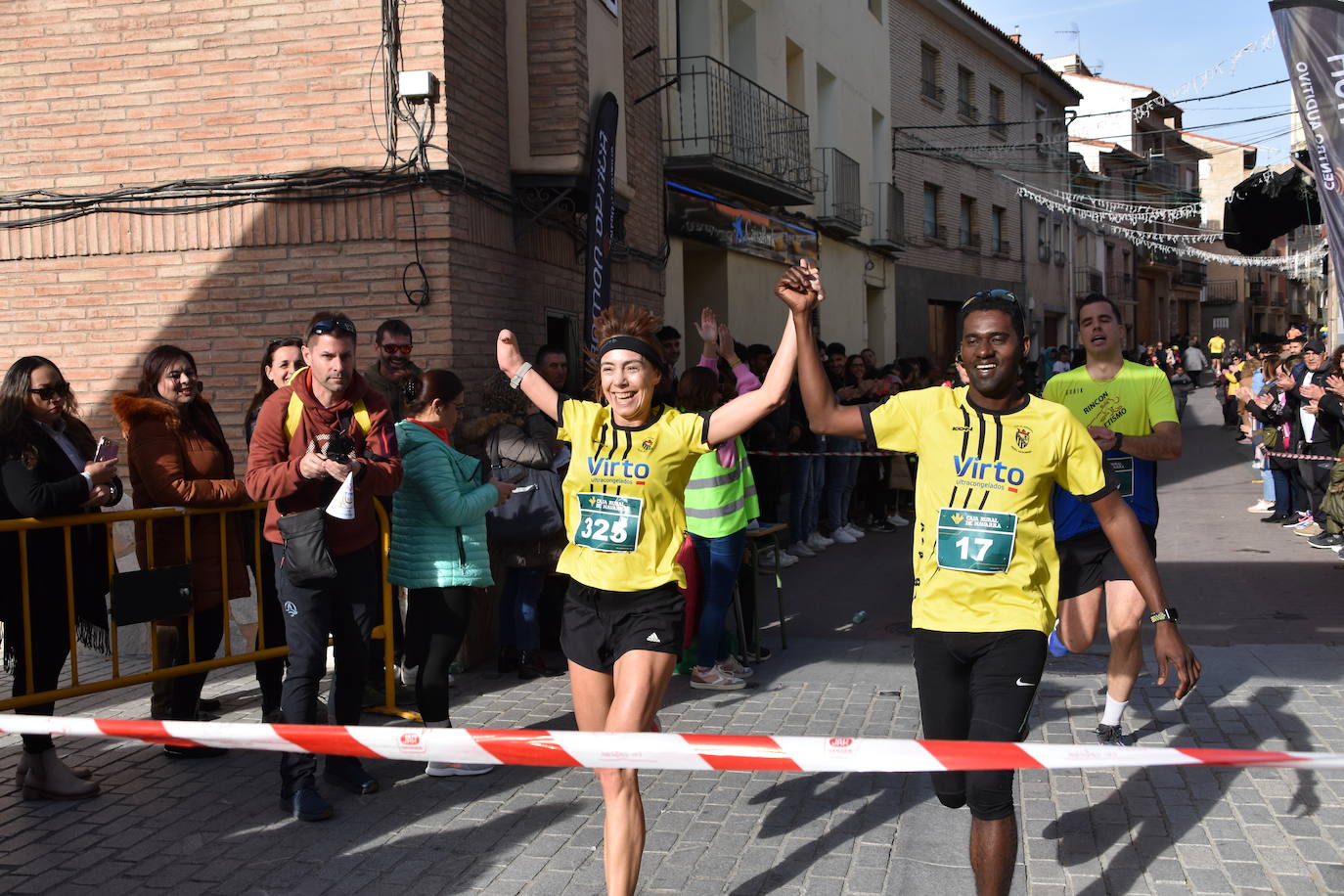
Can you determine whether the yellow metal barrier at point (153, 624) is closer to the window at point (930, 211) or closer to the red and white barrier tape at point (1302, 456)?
the red and white barrier tape at point (1302, 456)

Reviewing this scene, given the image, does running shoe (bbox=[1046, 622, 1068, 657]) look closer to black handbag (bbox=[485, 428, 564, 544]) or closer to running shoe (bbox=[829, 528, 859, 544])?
black handbag (bbox=[485, 428, 564, 544])

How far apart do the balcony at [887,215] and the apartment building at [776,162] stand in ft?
0.13

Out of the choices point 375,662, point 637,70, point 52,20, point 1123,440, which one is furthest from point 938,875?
point 637,70

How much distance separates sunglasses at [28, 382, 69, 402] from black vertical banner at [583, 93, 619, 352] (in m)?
4.60

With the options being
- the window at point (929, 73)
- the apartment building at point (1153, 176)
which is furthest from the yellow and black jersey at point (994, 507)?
the apartment building at point (1153, 176)

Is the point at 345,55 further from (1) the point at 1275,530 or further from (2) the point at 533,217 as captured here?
(1) the point at 1275,530

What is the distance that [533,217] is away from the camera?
30.8ft

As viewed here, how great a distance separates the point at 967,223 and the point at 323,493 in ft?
89.4

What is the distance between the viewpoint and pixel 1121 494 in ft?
17.4

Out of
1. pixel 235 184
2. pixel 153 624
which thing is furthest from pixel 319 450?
pixel 235 184

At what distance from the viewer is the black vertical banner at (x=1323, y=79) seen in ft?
20.3

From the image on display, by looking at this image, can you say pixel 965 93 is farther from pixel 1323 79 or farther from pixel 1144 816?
pixel 1144 816

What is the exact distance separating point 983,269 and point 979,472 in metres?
28.6

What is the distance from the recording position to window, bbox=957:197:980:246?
29.6 meters
